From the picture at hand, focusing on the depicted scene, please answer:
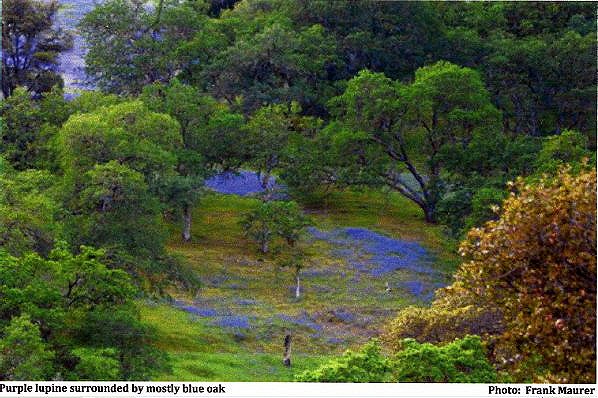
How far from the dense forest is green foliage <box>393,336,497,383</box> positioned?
0.05m

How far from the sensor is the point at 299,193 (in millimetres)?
45781

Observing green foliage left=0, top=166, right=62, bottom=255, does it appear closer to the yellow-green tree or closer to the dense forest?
the dense forest

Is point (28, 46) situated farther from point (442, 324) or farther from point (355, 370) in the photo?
point (355, 370)

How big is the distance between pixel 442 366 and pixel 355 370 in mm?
1489

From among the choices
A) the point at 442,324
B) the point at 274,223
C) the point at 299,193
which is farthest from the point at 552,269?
the point at 299,193

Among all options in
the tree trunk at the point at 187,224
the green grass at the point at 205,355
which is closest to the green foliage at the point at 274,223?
the tree trunk at the point at 187,224

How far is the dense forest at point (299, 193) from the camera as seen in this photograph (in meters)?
19.8

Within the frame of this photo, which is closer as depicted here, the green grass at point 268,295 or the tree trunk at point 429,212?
the green grass at point 268,295

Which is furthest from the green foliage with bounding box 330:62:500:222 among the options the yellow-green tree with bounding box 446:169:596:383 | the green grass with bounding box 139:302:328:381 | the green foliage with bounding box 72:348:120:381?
the yellow-green tree with bounding box 446:169:596:383

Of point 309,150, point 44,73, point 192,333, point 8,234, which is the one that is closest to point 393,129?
point 309,150

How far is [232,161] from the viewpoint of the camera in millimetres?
44969

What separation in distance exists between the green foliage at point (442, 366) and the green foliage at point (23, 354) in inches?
255

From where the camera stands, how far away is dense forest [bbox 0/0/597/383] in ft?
64.8

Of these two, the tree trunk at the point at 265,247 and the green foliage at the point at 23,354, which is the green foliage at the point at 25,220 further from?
the tree trunk at the point at 265,247
